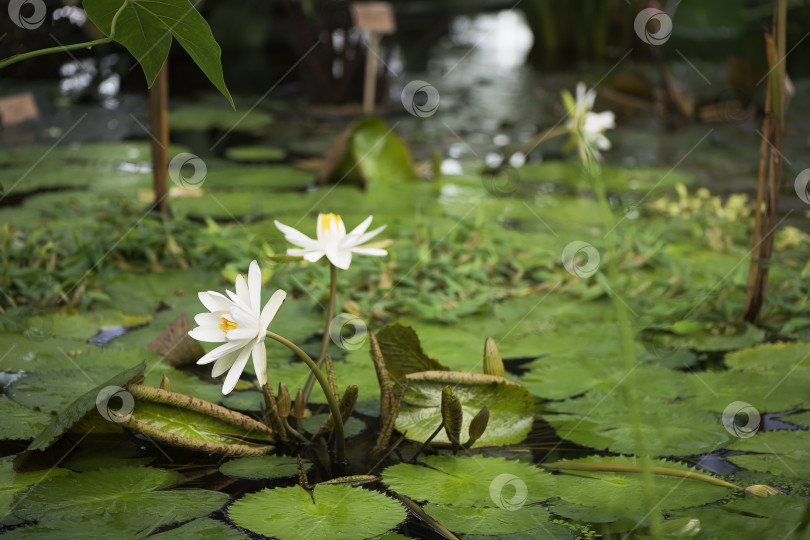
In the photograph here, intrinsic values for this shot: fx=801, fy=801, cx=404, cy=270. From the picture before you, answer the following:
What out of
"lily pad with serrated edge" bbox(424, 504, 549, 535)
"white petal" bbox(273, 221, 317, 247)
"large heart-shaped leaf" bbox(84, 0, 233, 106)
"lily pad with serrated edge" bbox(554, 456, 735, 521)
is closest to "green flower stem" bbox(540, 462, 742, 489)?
"lily pad with serrated edge" bbox(554, 456, 735, 521)

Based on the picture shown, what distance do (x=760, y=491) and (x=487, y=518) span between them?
1.20ft

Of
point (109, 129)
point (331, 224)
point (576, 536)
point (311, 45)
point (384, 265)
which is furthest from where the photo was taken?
point (311, 45)

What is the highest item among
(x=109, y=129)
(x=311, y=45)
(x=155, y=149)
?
(x=311, y=45)

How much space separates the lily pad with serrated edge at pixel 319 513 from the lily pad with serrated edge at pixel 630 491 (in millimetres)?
240

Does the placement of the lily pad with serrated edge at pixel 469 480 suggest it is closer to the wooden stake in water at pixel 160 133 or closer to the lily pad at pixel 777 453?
the lily pad at pixel 777 453

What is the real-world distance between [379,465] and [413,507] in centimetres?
13

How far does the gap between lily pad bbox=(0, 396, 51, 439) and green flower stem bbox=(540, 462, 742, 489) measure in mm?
734

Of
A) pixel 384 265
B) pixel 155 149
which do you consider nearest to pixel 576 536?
pixel 384 265

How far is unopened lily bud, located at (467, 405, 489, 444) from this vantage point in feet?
3.48

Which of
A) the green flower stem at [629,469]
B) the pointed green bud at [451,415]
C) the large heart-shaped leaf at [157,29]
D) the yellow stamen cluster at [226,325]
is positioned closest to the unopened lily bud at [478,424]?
the pointed green bud at [451,415]

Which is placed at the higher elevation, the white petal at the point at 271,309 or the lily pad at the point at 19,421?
the white petal at the point at 271,309

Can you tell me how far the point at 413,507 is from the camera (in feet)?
3.37

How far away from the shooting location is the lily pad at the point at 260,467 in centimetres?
109

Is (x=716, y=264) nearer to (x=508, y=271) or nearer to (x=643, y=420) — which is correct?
(x=508, y=271)
